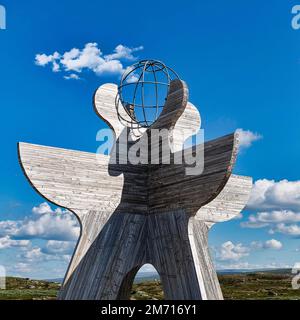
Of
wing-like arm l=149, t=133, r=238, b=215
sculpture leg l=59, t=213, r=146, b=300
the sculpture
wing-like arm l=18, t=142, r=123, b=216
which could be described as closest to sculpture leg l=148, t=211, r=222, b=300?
the sculpture

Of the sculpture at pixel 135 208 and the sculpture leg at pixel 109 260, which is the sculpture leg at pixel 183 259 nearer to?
the sculpture at pixel 135 208

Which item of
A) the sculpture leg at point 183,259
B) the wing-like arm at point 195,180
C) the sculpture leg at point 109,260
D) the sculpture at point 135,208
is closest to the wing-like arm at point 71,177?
the sculpture at point 135,208

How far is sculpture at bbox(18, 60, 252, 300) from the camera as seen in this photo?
24.4 feet

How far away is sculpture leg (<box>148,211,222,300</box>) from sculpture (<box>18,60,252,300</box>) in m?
0.02

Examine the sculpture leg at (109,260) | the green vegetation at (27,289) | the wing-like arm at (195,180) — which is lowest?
the green vegetation at (27,289)

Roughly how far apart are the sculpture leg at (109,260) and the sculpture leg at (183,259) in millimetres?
388

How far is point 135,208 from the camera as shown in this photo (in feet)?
28.4

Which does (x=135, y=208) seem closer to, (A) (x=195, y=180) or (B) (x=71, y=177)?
(B) (x=71, y=177)

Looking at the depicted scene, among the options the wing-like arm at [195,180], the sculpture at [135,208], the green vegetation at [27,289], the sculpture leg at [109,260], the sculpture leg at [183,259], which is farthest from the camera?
the green vegetation at [27,289]

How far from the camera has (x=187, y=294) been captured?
736 centimetres

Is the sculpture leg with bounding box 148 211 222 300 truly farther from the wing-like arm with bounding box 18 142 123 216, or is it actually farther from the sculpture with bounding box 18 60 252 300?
the wing-like arm with bounding box 18 142 123 216

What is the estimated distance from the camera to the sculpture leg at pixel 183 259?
7320mm
